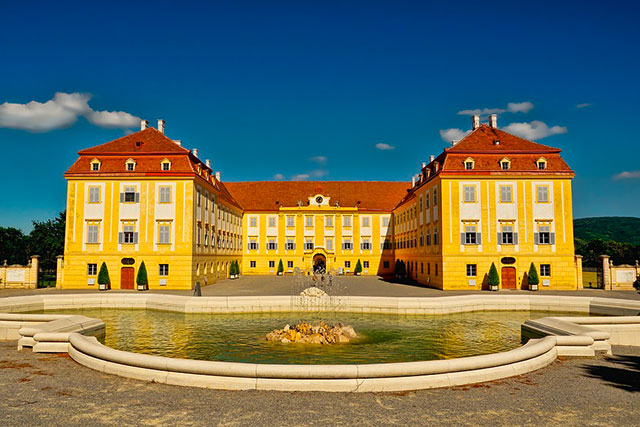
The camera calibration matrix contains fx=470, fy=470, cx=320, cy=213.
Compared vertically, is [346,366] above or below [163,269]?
below

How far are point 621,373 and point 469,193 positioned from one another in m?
27.4

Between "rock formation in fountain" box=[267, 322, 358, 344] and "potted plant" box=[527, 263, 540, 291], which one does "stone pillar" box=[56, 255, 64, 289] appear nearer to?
"rock formation in fountain" box=[267, 322, 358, 344]

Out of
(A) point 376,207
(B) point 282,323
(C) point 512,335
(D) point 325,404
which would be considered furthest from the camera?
(A) point 376,207

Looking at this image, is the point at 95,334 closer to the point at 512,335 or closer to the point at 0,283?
the point at 512,335

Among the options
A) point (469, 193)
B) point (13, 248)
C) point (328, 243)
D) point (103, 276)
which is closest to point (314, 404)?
point (469, 193)

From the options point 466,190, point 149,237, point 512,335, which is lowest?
point 512,335

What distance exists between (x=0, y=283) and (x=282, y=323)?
3010 cm

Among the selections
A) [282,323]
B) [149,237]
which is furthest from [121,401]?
[149,237]

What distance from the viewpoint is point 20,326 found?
1558 cm

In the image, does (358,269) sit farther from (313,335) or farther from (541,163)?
(313,335)

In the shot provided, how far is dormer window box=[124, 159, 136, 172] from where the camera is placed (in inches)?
1524

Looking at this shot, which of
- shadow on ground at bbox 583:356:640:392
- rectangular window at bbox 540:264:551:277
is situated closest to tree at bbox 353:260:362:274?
rectangular window at bbox 540:264:551:277

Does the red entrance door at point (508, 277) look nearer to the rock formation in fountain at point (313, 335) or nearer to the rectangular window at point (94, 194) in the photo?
the rock formation in fountain at point (313, 335)

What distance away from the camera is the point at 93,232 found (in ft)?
125
